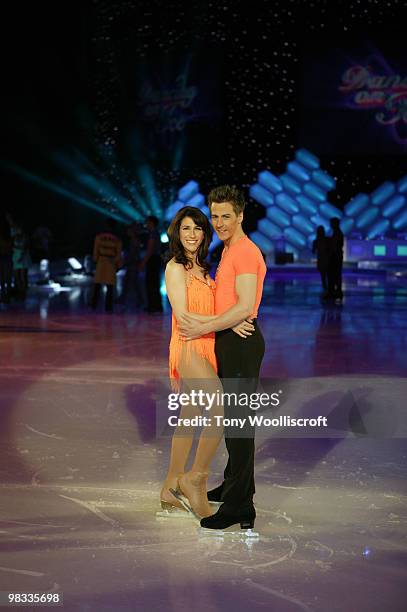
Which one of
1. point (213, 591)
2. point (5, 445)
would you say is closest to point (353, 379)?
point (5, 445)

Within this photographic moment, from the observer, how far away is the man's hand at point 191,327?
11.9ft

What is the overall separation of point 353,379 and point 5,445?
3.08 m

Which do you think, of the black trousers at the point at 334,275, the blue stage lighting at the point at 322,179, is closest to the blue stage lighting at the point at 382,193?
the blue stage lighting at the point at 322,179

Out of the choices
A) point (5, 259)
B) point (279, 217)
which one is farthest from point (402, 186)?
point (5, 259)

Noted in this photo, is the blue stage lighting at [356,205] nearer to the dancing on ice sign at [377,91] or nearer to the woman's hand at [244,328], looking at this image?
the dancing on ice sign at [377,91]

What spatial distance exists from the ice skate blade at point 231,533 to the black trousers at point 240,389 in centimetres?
8

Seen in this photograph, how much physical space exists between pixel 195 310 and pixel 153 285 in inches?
353

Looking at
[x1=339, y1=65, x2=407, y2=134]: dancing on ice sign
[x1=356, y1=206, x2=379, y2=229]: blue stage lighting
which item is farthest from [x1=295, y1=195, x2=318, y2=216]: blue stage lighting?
[x1=339, y1=65, x2=407, y2=134]: dancing on ice sign

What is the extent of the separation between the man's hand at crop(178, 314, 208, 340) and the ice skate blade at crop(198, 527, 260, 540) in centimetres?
72

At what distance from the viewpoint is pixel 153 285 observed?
500 inches

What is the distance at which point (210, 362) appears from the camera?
3.77 metres

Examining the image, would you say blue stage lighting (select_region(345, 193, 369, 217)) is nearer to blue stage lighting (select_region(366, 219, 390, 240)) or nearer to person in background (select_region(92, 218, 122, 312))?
blue stage lighting (select_region(366, 219, 390, 240))

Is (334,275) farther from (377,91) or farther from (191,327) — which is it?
(377,91)

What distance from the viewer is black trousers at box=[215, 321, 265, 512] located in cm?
367
